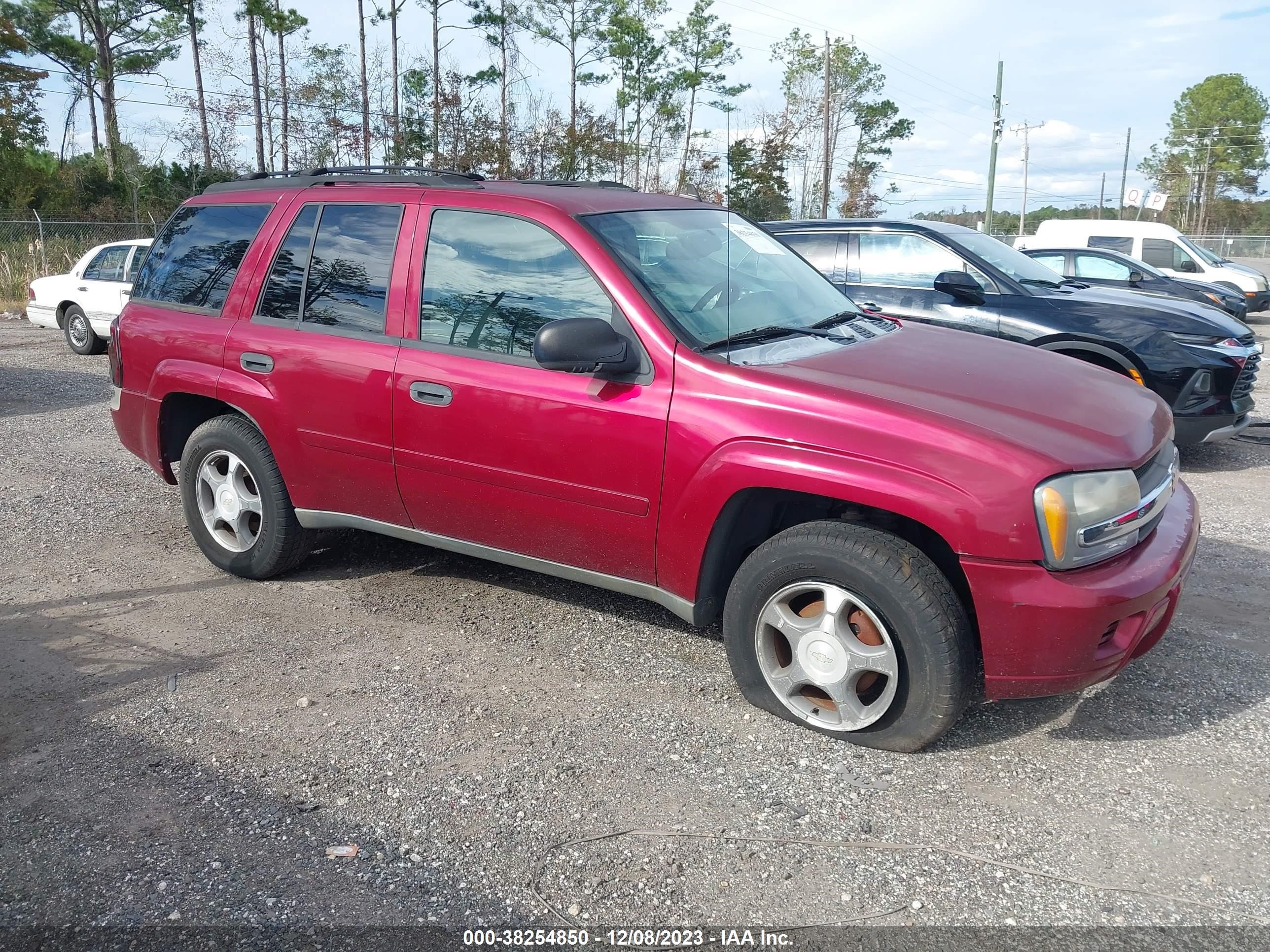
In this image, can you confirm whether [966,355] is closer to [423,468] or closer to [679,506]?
[679,506]

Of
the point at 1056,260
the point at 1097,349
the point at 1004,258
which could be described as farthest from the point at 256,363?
the point at 1056,260

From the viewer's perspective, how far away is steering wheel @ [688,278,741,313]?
3.90m

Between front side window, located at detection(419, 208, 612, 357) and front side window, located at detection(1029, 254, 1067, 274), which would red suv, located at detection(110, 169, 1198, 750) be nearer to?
front side window, located at detection(419, 208, 612, 357)

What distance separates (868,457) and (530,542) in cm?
148

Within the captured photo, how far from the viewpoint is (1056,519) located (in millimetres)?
3047

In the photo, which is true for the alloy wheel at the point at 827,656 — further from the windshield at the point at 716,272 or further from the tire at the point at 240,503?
the tire at the point at 240,503

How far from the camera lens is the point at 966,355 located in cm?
404

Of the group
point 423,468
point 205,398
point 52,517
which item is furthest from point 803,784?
point 52,517

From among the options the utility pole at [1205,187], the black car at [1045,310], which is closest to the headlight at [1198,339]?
the black car at [1045,310]

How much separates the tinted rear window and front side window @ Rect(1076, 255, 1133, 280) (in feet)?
40.4

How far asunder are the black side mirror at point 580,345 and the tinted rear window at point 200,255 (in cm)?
213

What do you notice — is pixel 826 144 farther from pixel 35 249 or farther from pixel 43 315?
pixel 43 315

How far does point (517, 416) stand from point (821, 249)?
537 centimetres

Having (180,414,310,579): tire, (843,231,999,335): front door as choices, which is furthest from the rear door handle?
(843,231,999,335): front door
